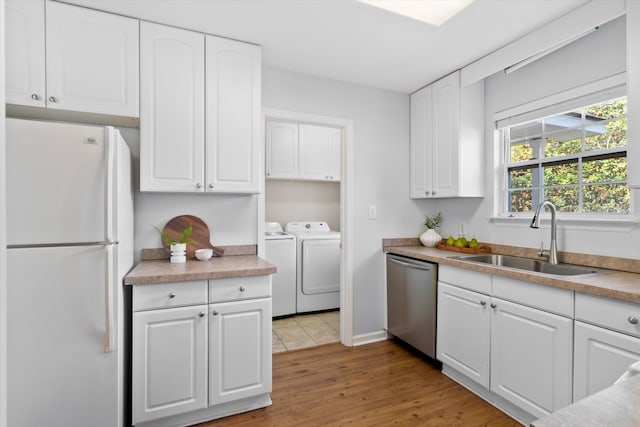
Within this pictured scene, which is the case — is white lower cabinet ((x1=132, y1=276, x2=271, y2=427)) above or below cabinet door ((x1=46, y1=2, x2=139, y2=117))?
below

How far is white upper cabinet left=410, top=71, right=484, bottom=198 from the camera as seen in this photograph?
107 inches

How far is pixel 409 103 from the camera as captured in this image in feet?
10.8

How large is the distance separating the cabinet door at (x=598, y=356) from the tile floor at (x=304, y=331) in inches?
76.4

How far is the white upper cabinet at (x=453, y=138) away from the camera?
8.94 feet

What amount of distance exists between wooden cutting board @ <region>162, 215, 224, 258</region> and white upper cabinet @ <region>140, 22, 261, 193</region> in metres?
0.34

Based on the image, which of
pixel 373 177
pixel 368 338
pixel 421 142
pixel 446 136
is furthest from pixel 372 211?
pixel 368 338

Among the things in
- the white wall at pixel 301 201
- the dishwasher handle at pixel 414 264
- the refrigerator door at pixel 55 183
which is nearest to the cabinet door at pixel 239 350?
the refrigerator door at pixel 55 183

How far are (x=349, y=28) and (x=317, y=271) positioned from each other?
8.53ft

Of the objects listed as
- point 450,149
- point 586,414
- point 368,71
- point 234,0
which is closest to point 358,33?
point 368,71

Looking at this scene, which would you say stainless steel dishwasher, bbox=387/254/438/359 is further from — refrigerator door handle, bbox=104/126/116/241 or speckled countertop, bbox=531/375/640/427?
refrigerator door handle, bbox=104/126/116/241

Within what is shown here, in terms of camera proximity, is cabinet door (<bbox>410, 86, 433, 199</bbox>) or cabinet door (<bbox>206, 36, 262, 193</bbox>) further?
cabinet door (<bbox>410, 86, 433, 199</bbox>)

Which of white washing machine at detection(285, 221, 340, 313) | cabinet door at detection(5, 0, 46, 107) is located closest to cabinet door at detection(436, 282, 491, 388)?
white washing machine at detection(285, 221, 340, 313)

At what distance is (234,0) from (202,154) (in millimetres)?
946

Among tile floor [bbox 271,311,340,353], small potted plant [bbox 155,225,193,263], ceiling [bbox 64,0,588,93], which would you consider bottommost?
tile floor [bbox 271,311,340,353]
